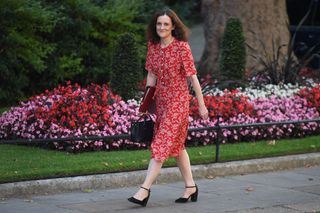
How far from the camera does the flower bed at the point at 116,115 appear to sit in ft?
40.2

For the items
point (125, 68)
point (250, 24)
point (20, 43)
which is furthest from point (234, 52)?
point (20, 43)

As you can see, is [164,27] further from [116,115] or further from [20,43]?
[20,43]

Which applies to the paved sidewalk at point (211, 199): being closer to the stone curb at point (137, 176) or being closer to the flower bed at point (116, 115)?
the stone curb at point (137, 176)

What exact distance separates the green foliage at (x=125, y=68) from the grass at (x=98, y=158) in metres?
1.66

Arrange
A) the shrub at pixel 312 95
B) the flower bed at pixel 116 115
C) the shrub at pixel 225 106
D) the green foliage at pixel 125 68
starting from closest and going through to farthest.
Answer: the flower bed at pixel 116 115
the shrub at pixel 225 106
the green foliage at pixel 125 68
the shrub at pixel 312 95

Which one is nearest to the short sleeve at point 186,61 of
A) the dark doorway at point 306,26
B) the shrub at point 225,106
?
the shrub at point 225,106

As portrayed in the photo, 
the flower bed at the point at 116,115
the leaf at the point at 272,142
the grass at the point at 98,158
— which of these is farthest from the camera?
the leaf at the point at 272,142

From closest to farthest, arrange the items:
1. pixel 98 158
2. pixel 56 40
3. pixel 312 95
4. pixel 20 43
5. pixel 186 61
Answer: pixel 186 61
pixel 98 158
pixel 312 95
pixel 20 43
pixel 56 40

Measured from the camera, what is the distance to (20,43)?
51.5 feet

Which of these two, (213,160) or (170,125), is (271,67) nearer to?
(213,160)

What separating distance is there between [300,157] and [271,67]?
3.81m

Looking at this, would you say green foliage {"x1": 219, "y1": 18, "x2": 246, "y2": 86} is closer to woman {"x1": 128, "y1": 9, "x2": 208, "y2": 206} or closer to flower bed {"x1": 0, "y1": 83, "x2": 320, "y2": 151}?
flower bed {"x1": 0, "y1": 83, "x2": 320, "y2": 151}

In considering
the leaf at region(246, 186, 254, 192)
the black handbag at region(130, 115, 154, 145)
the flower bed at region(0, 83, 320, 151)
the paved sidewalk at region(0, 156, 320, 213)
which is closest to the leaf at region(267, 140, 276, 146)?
the flower bed at region(0, 83, 320, 151)

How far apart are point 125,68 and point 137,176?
3.37m
